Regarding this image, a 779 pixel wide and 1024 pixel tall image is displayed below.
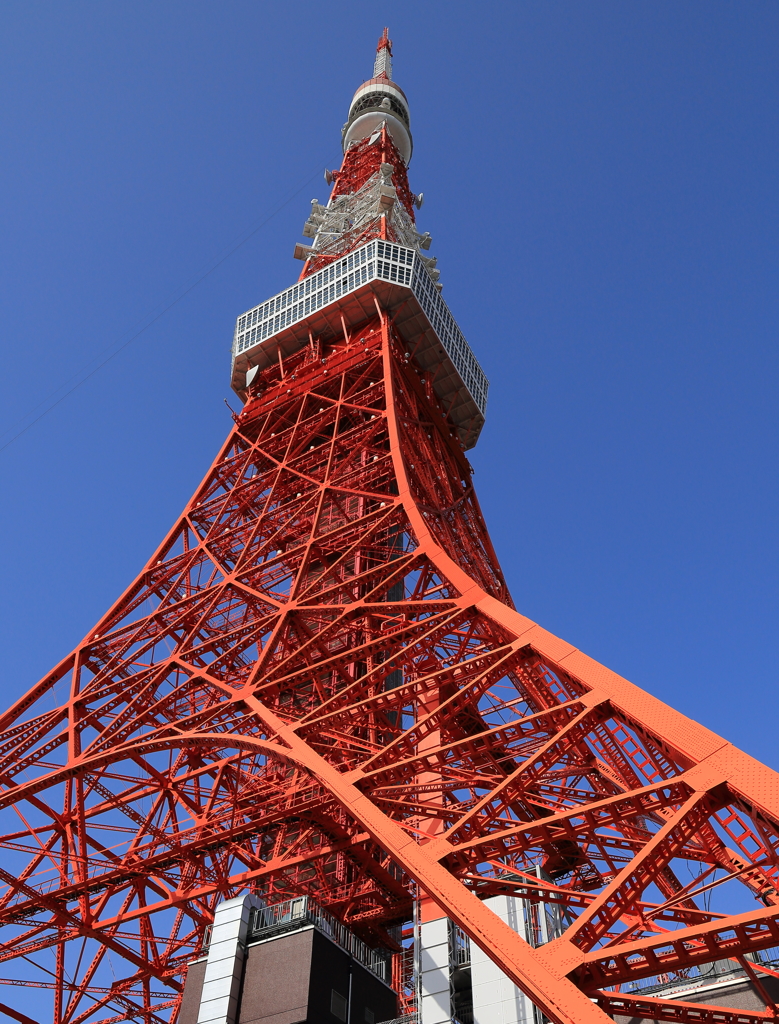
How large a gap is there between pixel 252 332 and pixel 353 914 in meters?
20.1

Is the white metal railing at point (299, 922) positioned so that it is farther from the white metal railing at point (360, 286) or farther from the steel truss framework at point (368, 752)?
the white metal railing at point (360, 286)

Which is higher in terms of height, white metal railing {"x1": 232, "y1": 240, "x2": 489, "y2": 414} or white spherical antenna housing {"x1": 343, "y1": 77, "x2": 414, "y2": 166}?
white spherical antenna housing {"x1": 343, "y1": 77, "x2": 414, "y2": 166}

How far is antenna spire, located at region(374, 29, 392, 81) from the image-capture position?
1857 inches

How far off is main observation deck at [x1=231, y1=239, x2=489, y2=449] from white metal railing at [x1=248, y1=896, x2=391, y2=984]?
1907 cm

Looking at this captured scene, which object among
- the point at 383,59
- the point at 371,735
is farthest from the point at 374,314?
the point at 383,59

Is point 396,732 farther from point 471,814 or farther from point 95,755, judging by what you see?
point 471,814

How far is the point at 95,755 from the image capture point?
17.5m

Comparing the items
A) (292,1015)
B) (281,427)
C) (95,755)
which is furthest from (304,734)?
(281,427)

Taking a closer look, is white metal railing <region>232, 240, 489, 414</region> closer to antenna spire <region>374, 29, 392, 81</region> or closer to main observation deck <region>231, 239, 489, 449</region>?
main observation deck <region>231, 239, 489, 449</region>

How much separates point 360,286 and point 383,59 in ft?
85.9

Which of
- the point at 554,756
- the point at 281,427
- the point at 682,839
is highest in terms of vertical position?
the point at 281,427

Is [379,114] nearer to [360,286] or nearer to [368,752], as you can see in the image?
[360,286]

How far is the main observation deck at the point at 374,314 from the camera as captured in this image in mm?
29188

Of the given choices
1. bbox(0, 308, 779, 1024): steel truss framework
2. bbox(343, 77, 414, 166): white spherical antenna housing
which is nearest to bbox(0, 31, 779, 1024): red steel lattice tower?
bbox(0, 308, 779, 1024): steel truss framework
